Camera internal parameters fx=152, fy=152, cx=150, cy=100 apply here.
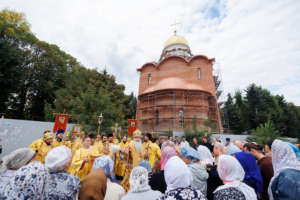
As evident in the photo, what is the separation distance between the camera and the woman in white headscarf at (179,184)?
62.2 inches

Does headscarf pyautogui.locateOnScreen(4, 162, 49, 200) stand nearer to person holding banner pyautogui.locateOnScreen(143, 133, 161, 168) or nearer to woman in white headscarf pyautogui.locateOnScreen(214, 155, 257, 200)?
woman in white headscarf pyautogui.locateOnScreen(214, 155, 257, 200)

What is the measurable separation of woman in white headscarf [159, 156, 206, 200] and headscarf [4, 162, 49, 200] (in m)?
1.24

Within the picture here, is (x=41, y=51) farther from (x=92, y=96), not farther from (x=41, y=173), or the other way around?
(x=41, y=173)

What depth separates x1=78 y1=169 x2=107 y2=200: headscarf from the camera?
1883mm

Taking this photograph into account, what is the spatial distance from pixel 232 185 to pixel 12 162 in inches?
103

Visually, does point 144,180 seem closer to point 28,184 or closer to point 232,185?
point 232,185

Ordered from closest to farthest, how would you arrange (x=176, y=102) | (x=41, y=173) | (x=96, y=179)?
1. (x=41, y=173)
2. (x=96, y=179)
3. (x=176, y=102)

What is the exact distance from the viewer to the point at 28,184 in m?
1.47

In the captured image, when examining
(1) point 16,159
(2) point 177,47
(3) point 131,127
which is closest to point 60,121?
(3) point 131,127

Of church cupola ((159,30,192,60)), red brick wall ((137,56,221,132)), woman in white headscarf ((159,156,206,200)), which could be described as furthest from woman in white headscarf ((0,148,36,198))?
church cupola ((159,30,192,60))

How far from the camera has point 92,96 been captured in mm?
14867

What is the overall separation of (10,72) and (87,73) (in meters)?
10.2

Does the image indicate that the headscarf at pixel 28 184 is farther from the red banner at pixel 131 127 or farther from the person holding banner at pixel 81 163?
the red banner at pixel 131 127

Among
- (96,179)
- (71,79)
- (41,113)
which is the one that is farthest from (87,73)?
(96,179)
